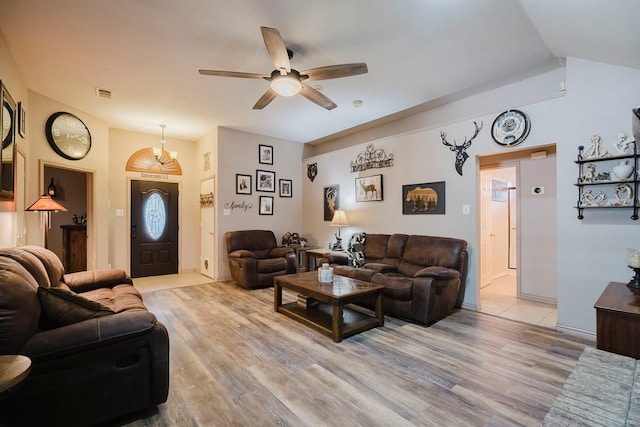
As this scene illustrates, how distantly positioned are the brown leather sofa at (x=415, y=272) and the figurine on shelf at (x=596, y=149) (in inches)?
61.4

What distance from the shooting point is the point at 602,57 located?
9.03ft

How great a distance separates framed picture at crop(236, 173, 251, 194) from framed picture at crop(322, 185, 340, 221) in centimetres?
158

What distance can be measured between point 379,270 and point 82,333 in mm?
3201

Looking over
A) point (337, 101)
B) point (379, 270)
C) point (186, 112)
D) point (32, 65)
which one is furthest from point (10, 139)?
point (379, 270)

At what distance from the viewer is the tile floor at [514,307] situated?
356 cm

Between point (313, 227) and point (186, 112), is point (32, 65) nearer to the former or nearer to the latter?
point (186, 112)

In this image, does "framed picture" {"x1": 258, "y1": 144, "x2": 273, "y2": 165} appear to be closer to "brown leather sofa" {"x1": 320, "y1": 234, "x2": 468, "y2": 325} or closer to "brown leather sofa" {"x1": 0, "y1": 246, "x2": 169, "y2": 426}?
"brown leather sofa" {"x1": 320, "y1": 234, "x2": 468, "y2": 325}

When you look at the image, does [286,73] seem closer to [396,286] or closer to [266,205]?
[396,286]

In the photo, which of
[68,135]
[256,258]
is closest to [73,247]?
[68,135]

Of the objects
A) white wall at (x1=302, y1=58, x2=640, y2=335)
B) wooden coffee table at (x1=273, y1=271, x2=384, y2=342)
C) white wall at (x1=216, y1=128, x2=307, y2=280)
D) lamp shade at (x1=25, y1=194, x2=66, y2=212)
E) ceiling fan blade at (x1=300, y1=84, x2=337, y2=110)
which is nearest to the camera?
white wall at (x1=302, y1=58, x2=640, y2=335)

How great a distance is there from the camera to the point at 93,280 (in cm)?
321

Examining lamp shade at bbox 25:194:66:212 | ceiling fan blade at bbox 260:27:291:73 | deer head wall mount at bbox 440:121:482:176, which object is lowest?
lamp shade at bbox 25:194:66:212

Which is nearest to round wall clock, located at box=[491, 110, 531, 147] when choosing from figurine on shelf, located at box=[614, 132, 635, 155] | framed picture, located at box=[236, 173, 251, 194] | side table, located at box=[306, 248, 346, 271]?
figurine on shelf, located at box=[614, 132, 635, 155]

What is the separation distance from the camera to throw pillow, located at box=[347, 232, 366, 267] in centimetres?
439
